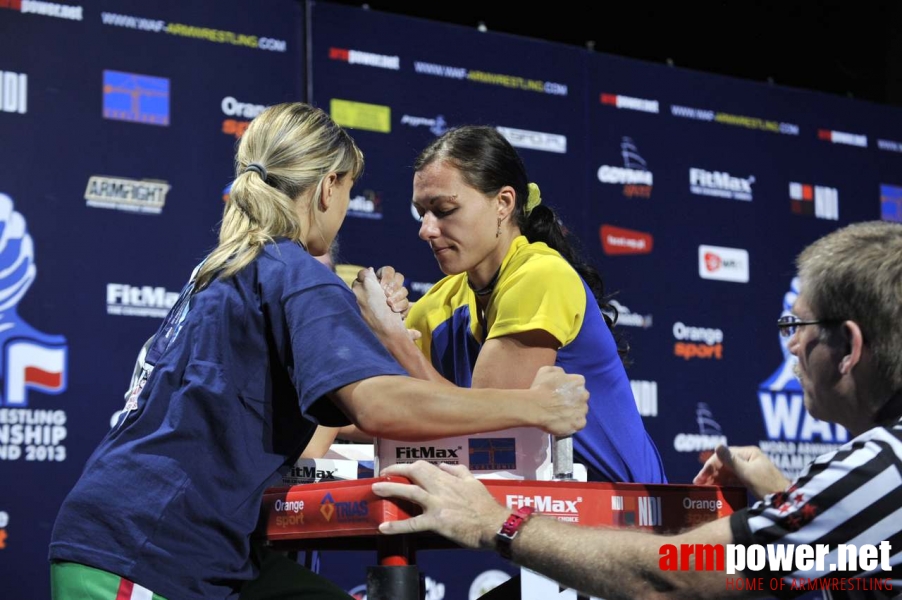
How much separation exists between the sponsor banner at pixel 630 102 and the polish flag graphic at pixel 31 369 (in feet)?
9.77

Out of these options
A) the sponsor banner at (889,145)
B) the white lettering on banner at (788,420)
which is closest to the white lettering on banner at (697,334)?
the white lettering on banner at (788,420)

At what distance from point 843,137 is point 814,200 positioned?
460mm

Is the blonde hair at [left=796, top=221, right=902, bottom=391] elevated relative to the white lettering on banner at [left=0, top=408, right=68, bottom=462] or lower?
lower

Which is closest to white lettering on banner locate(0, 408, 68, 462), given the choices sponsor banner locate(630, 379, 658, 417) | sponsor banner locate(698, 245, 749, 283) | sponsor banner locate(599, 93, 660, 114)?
sponsor banner locate(630, 379, 658, 417)

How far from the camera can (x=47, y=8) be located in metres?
4.39

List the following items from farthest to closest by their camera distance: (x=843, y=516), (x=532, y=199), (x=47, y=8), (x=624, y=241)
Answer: (x=624, y=241) < (x=47, y=8) < (x=532, y=199) < (x=843, y=516)

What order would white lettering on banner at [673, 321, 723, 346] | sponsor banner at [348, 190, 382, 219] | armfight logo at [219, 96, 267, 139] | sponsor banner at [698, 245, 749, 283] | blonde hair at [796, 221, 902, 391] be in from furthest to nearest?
sponsor banner at [698, 245, 749, 283]
white lettering on banner at [673, 321, 723, 346]
sponsor banner at [348, 190, 382, 219]
armfight logo at [219, 96, 267, 139]
blonde hair at [796, 221, 902, 391]

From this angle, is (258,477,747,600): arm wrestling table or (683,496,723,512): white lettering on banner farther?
(683,496,723,512): white lettering on banner

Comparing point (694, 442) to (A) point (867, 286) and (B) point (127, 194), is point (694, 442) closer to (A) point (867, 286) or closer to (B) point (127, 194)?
(B) point (127, 194)

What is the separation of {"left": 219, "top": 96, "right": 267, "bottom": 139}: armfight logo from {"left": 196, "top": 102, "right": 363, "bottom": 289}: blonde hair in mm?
2738

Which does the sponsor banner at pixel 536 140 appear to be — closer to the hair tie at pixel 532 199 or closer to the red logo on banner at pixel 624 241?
the red logo on banner at pixel 624 241

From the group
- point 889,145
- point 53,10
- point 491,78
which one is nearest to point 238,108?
point 53,10

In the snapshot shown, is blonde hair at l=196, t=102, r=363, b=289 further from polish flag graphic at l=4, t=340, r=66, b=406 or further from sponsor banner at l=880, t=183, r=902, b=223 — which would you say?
sponsor banner at l=880, t=183, r=902, b=223

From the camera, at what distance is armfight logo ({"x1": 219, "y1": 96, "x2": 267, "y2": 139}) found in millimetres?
4680
